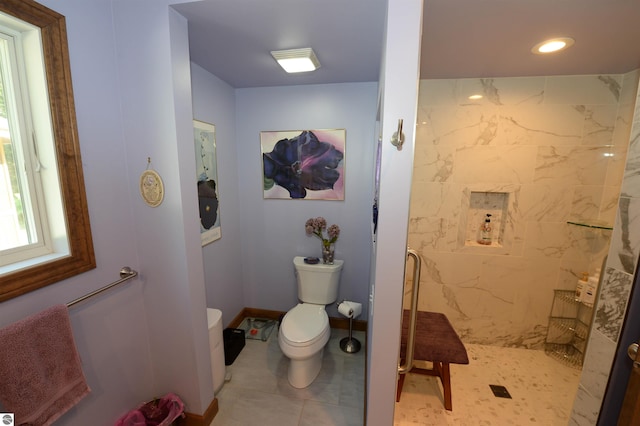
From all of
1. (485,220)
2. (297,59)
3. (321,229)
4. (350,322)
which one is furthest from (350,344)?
(297,59)

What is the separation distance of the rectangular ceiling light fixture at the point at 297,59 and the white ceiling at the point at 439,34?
3cm

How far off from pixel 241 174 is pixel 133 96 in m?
1.26

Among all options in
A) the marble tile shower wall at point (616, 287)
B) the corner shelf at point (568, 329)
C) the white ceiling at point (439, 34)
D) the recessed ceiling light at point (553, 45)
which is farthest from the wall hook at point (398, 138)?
the corner shelf at point (568, 329)

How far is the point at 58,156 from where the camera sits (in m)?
1.06

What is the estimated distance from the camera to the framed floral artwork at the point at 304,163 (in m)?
2.29

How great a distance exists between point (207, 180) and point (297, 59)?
3.67 feet

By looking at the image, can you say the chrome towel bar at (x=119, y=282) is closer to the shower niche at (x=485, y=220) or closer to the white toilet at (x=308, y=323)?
the white toilet at (x=308, y=323)

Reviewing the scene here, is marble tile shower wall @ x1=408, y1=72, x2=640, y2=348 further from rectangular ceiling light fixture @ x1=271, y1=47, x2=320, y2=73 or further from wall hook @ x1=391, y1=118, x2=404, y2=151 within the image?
wall hook @ x1=391, y1=118, x2=404, y2=151

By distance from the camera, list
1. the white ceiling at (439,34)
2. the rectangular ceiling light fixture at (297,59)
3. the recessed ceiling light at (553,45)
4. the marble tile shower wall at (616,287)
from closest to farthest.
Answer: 1. the marble tile shower wall at (616,287)
2. the white ceiling at (439,34)
3. the recessed ceiling light at (553,45)
4. the rectangular ceiling light fixture at (297,59)

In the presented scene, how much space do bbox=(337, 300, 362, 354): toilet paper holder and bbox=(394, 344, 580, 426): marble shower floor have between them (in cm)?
49

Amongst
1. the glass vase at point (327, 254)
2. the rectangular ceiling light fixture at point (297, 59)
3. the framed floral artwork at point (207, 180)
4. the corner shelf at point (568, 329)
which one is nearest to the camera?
the rectangular ceiling light fixture at point (297, 59)

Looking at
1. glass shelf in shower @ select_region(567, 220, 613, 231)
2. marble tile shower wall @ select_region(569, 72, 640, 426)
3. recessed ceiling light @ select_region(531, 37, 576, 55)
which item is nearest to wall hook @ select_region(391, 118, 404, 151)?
marble tile shower wall @ select_region(569, 72, 640, 426)

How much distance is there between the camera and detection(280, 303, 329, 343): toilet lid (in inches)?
71.8

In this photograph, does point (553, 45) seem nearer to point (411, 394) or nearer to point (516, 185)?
point (516, 185)
